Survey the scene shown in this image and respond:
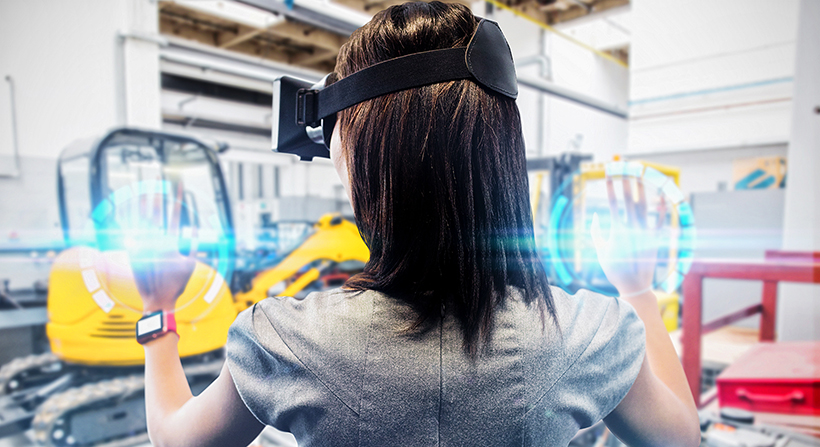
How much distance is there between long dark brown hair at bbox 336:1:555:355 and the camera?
47 centimetres

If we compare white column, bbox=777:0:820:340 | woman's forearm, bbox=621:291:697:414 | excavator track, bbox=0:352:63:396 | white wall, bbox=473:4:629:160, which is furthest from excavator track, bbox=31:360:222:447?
white wall, bbox=473:4:629:160

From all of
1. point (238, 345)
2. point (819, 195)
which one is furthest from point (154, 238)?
point (819, 195)

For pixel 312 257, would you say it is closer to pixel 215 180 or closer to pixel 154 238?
pixel 215 180

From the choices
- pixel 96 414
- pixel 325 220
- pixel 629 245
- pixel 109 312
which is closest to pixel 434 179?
pixel 629 245

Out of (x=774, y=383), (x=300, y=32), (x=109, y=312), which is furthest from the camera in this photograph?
(x=300, y=32)

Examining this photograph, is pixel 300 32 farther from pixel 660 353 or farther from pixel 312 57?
pixel 660 353

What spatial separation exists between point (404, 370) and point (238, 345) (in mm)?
175

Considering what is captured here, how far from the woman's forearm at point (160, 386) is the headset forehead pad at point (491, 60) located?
48cm

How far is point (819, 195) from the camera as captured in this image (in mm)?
2455

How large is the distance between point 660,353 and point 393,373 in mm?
404

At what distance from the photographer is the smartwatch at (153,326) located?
538 millimetres

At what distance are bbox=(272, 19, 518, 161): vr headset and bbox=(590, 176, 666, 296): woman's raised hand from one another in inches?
11.1

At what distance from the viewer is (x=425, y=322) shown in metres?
0.49

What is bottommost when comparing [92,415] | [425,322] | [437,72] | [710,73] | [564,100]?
[92,415]
